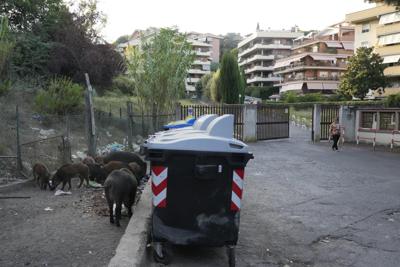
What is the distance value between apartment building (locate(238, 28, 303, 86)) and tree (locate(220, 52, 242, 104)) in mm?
67746

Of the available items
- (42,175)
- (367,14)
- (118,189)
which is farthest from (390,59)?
(118,189)

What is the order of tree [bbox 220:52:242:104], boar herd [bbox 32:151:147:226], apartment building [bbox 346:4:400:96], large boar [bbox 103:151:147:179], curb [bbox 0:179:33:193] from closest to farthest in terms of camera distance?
curb [bbox 0:179:33:193] < boar herd [bbox 32:151:147:226] < large boar [bbox 103:151:147:179] < tree [bbox 220:52:242:104] < apartment building [bbox 346:4:400:96]

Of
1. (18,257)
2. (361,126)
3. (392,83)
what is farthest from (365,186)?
(392,83)

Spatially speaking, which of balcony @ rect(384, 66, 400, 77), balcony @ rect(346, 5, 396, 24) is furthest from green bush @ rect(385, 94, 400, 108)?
balcony @ rect(346, 5, 396, 24)

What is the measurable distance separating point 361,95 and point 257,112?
28110 mm

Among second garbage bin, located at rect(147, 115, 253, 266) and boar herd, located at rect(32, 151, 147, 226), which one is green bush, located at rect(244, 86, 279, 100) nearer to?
boar herd, located at rect(32, 151, 147, 226)

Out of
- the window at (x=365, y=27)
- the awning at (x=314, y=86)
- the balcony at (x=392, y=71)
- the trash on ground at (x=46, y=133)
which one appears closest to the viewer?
the trash on ground at (x=46, y=133)

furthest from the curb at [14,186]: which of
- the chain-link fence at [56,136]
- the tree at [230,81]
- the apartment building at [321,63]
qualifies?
the apartment building at [321,63]

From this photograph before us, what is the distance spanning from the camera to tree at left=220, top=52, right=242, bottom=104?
34812 millimetres

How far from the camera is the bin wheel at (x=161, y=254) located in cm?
537

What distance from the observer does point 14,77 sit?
1853cm

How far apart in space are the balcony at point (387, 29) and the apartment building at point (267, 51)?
152ft

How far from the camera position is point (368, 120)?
23.9 metres

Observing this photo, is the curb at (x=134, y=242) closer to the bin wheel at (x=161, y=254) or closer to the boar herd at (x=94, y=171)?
the bin wheel at (x=161, y=254)
